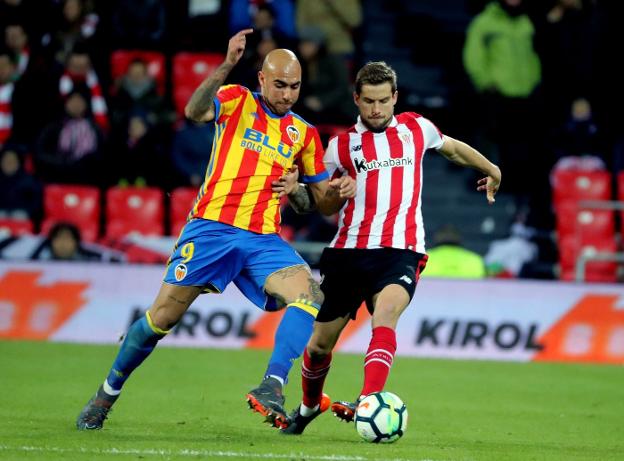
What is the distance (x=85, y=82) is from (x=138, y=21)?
1.52 metres

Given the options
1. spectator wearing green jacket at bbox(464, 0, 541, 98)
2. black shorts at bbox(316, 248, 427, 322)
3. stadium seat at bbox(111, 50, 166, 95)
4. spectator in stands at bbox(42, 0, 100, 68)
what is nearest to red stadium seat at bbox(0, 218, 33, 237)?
spectator in stands at bbox(42, 0, 100, 68)

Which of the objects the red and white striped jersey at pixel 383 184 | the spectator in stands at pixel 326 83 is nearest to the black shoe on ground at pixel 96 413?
the red and white striped jersey at pixel 383 184

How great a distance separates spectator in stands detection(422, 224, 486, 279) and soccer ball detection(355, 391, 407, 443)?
719 cm

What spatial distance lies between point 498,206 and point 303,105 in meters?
3.15

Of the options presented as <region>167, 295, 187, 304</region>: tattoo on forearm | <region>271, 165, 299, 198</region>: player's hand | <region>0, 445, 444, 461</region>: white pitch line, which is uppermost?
<region>271, 165, 299, 198</region>: player's hand

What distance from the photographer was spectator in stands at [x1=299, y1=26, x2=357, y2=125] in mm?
16172

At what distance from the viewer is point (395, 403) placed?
6504 mm

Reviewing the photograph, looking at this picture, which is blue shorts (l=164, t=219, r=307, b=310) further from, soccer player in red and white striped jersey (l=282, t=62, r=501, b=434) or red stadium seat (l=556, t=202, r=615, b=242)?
red stadium seat (l=556, t=202, r=615, b=242)

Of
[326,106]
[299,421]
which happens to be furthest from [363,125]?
[326,106]

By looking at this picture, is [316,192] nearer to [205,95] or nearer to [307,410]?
[205,95]

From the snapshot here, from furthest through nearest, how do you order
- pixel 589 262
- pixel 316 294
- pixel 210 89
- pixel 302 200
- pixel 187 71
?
pixel 187 71 → pixel 589 262 → pixel 302 200 → pixel 316 294 → pixel 210 89

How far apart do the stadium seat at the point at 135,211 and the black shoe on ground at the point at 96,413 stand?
7.95 metres

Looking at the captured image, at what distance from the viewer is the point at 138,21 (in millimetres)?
16750

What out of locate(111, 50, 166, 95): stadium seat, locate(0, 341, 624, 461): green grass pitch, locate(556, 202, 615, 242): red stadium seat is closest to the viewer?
locate(0, 341, 624, 461): green grass pitch
